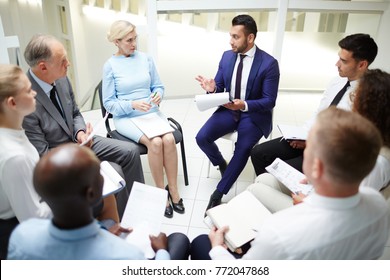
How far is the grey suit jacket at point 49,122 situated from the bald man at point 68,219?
45.7 inches

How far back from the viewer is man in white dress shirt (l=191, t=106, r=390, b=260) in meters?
0.96

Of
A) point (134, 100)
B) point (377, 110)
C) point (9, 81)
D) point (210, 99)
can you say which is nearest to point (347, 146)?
point (377, 110)

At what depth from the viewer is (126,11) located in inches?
211

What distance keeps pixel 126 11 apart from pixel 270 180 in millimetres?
4431

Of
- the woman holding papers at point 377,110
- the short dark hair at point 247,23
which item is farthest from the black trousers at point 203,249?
the short dark hair at point 247,23

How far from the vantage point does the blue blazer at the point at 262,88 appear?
2691 mm

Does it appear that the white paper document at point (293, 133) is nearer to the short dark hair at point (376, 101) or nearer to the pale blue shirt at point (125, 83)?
the short dark hair at point (376, 101)

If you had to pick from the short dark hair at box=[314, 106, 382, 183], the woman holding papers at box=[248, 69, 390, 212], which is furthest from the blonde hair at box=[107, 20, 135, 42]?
the short dark hair at box=[314, 106, 382, 183]

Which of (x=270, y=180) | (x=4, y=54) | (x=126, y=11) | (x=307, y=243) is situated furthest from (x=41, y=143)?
(x=126, y=11)

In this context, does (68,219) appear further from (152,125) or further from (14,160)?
(152,125)

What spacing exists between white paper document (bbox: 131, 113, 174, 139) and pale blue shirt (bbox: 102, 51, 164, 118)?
0.07 m

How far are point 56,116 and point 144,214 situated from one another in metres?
1.01

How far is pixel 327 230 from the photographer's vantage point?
1007 millimetres

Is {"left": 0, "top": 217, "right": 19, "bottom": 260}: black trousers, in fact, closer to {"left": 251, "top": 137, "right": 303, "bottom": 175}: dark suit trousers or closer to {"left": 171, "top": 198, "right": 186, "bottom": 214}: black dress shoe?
{"left": 171, "top": 198, "right": 186, "bottom": 214}: black dress shoe
